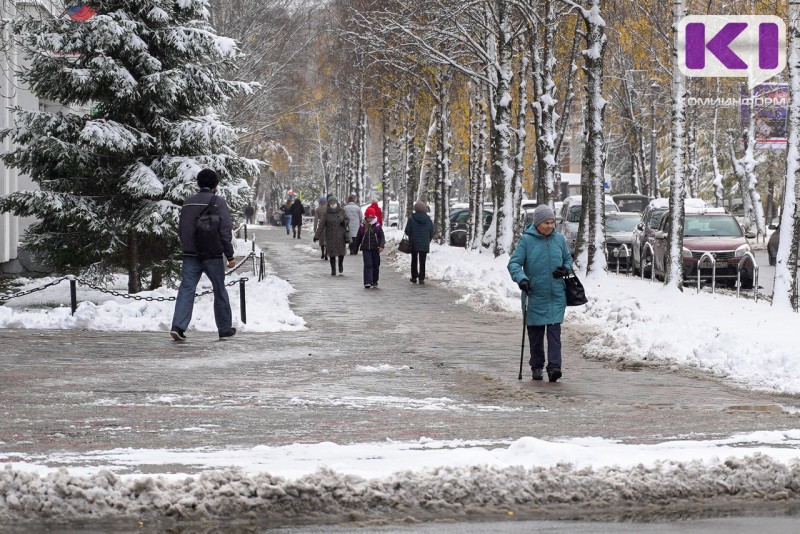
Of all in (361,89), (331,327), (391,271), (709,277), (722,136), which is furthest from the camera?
(722,136)

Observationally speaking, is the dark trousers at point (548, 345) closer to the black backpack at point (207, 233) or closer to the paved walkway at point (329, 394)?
the paved walkway at point (329, 394)

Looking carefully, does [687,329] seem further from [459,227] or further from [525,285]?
[459,227]

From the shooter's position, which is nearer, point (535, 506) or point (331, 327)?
Answer: point (535, 506)

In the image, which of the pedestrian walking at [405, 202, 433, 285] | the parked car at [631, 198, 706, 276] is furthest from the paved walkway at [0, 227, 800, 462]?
the parked car at [631, 198, 706, 276]

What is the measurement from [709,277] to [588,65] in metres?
5.70

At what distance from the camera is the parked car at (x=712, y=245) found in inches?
1121

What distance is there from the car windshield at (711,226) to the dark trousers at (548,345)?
17.6 meters

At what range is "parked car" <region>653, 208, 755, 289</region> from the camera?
28469 mm

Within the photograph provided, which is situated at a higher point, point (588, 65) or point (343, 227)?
point (588, 65)

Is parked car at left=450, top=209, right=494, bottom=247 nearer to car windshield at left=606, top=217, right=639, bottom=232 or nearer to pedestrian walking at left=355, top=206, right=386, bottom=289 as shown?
car windshield at left=606, top=217, right=639, bottom=232

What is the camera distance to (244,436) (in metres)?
8.85

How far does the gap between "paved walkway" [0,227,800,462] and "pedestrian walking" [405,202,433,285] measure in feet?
33.5

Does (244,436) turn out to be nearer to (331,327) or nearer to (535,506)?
(535,506)

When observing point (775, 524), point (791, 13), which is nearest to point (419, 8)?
→ point (791, 13)
